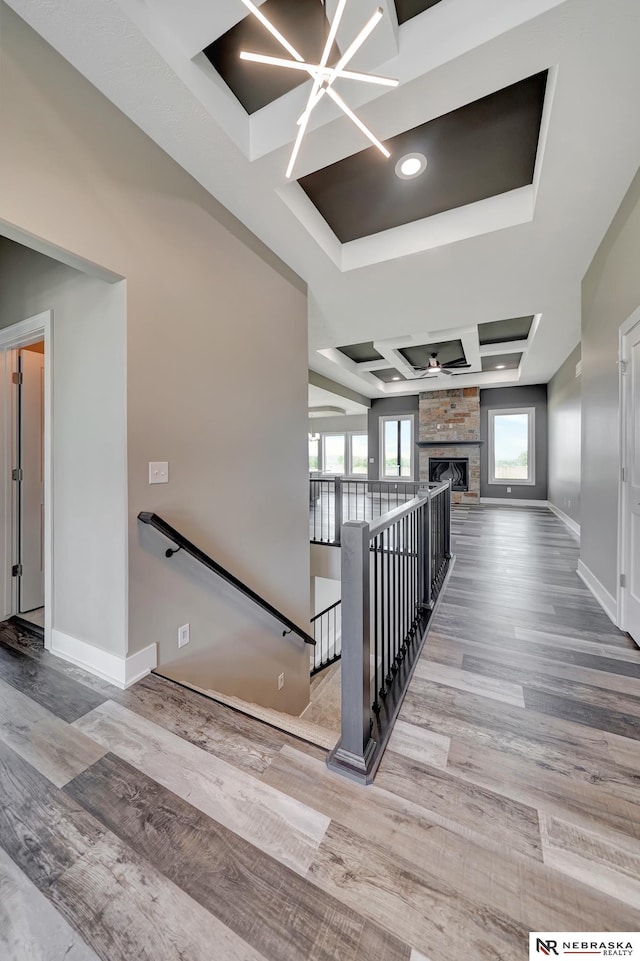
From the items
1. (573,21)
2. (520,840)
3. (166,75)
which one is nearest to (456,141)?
(573,21)

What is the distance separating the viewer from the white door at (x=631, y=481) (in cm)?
225

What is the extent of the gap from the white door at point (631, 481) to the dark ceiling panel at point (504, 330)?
351 centimetres

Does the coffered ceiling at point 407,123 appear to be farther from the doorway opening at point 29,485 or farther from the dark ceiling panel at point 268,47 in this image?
the doorway opening at point 29,485

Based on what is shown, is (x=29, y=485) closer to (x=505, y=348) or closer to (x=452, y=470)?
(x=505, y=348)

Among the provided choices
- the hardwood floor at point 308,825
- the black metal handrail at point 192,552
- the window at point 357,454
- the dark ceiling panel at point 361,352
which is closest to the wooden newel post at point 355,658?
the hardwood floor at point 308,825

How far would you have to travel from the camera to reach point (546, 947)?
86 cm

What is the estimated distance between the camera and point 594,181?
2311mm

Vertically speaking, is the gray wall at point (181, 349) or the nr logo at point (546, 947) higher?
the gray wall at point (181, 349)

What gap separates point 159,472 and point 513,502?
902 cm

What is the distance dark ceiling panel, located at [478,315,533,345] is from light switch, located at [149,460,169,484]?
5.36 metres

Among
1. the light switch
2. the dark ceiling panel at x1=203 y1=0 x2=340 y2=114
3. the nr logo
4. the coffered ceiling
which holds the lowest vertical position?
the nr logo

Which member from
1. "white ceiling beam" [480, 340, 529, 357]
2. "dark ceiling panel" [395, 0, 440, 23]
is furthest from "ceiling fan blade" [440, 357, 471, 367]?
"dark ceiling panel" [395, 0, 440, 23]

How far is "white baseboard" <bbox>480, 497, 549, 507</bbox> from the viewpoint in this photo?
8.68 metres

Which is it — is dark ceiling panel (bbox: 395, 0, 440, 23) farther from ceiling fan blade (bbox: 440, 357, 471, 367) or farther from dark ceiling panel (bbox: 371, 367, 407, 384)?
dark ceiling panel (bbox: 371, 367, 407, 384)
